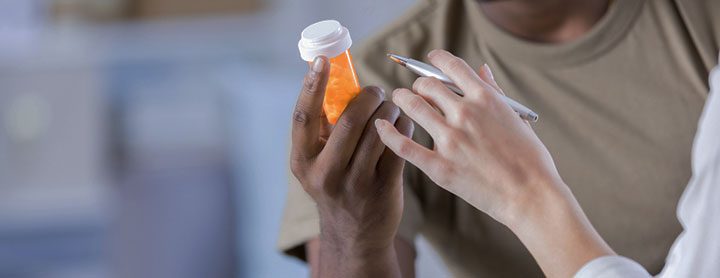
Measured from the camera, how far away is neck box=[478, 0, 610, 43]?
3.68 feet

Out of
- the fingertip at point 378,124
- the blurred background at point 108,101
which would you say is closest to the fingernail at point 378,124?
the fingertip at point 378,124

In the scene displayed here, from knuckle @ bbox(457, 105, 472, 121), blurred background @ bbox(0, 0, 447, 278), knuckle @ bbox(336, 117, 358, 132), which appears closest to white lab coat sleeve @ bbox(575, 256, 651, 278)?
knuckle @ bbox(457, 105, 472, 121)

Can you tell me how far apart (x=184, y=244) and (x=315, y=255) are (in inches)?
45.8

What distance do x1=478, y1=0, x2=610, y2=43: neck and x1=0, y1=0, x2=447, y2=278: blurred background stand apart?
123 centimetres

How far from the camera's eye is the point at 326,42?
765mm

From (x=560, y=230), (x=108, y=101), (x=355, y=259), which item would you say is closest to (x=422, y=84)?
(x=560, y=230)

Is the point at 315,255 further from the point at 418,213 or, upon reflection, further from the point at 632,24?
the point at 632,24

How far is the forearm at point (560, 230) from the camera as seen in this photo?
0.68 m

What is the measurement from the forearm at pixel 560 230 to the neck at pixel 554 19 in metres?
0.47

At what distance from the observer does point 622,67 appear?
3.63ft

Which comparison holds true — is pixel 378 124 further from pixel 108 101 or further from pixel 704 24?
pixel 108 101

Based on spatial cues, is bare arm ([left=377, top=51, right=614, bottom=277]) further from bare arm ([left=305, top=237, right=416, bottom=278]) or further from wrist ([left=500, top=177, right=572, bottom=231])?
bare arm ([left=305, top=237, right=416, bottom=278])

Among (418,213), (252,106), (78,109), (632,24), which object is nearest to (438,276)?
(418,213)

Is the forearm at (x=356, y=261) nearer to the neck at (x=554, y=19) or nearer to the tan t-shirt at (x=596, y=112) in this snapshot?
the tan t-shirt at (x=596, y=112)
